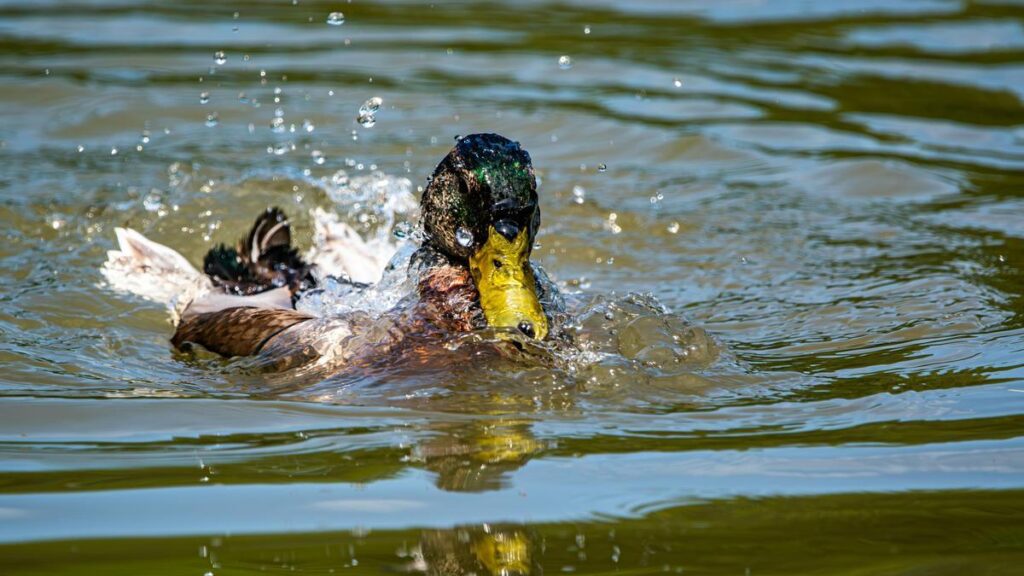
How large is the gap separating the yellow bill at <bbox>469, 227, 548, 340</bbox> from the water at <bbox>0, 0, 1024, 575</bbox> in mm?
109

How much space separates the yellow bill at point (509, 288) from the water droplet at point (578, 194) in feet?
9.91

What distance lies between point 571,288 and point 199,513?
3276 millimetres

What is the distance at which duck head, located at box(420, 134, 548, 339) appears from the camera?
4656mm

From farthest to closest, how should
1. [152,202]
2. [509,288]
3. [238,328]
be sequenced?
[152,202], [238,328], [509,288]

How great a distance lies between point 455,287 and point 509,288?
318 millimetres

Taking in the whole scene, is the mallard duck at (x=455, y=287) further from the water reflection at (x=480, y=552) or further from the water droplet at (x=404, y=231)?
the water reflection at (x=480, y=552)

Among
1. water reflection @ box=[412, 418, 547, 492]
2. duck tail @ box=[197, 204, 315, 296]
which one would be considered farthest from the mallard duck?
water reflection @ box=[412, 418, 547, 492]

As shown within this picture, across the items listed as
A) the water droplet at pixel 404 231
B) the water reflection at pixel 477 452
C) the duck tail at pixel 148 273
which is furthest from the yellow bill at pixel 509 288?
the duck tail at pixel 148 273

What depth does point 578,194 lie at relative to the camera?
787 cm

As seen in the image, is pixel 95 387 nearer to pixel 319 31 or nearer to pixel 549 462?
pixel 549 462

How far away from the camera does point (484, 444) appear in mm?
3896

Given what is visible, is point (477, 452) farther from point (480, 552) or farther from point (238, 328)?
point (238, 328)

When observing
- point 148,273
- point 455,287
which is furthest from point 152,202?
point 455,287

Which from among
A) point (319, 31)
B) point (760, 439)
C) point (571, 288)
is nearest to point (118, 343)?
point (571, 288)
